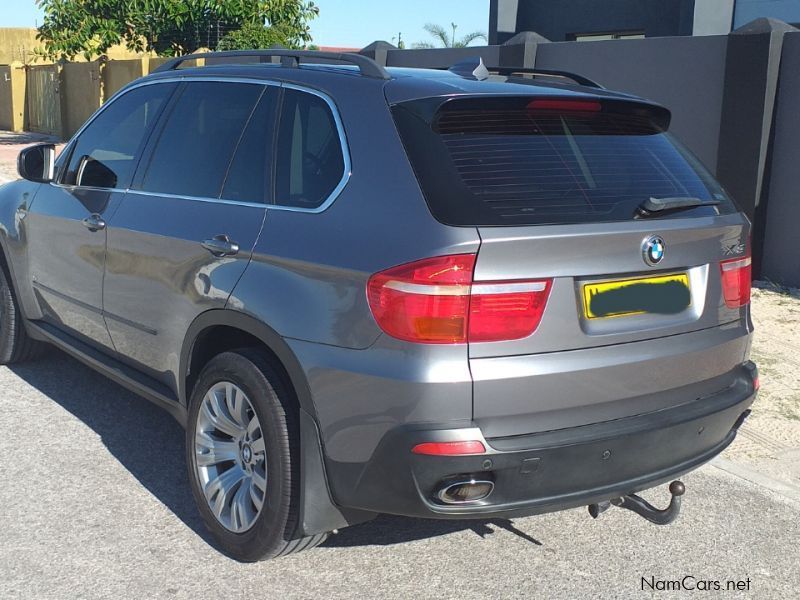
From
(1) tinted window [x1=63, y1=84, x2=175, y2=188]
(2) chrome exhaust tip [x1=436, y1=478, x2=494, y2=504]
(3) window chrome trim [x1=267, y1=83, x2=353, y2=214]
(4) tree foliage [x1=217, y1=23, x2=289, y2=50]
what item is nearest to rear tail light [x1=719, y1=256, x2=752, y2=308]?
(2) chrome exhaust tip [x1=436, y1=478, x2=494, y2=504]

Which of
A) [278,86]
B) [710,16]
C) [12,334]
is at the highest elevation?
[710,16]

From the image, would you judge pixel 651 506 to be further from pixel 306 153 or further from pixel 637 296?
pixel 306 153

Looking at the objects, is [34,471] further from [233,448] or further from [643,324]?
[643,324]

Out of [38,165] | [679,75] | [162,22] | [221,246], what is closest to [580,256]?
[221,246]

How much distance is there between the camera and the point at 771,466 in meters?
4.60

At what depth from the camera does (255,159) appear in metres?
3.64

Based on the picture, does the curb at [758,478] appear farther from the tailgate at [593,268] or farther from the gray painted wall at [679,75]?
the gray painted wall at [679,75]

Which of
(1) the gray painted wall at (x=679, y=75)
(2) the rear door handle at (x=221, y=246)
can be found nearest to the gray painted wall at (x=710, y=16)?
(1) the gray painted wall at (x=679, y=75)

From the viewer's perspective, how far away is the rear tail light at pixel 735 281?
339 centimetres

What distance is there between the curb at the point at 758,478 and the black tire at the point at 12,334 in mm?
3953

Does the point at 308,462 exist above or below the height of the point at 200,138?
below

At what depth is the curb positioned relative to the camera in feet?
14.1

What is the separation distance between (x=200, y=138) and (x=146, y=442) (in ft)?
5.19

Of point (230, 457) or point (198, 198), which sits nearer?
point (230, 457)
